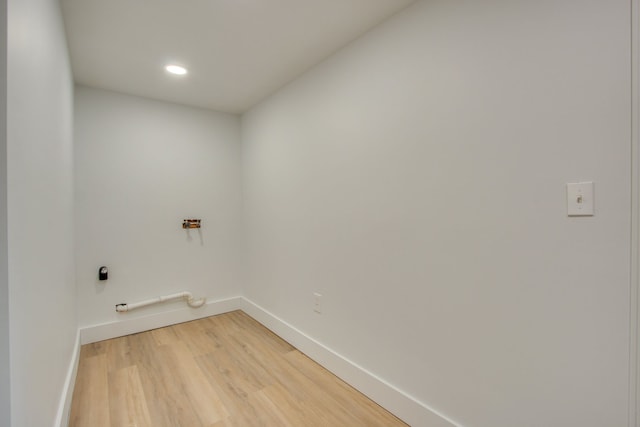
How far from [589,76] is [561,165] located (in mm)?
303

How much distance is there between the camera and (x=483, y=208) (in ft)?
4.39

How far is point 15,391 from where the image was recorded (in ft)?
2.58

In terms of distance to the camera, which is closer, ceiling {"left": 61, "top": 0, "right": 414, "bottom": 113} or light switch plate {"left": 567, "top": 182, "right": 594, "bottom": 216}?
light switch plate {"left": 567, "top": 182, "right": 594, "bottom": 216}

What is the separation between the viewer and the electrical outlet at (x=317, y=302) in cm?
230

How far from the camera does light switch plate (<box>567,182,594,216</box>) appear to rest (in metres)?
1.05

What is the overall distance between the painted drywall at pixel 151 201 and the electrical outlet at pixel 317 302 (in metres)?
1.44

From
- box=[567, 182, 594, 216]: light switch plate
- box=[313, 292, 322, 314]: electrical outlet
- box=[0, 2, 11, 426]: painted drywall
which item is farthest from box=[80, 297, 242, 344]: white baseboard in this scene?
box=[567, 182, 594, 216]: light switch plate

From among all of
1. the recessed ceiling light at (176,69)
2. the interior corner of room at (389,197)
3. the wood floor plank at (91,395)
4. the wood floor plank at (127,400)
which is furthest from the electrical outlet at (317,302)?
the recessed ceiling light at (176,69)

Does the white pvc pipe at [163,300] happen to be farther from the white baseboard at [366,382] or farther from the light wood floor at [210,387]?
the white baseboard at [366,382]

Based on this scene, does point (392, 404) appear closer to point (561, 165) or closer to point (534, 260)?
point (534, 260)

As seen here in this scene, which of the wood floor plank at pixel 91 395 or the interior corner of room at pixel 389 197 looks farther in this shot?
the wood floor plank at pixel 91 395

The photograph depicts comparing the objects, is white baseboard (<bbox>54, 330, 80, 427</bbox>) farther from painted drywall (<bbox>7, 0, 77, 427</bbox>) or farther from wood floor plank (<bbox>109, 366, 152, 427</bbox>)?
wood floor plank (<bbox>109, 366, 152, 427</bbox>)

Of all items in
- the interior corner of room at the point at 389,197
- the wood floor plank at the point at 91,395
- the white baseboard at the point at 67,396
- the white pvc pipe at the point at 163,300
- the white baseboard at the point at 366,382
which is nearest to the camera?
the interior corner of room at the point at 389,197

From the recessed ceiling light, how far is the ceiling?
0.05 m
